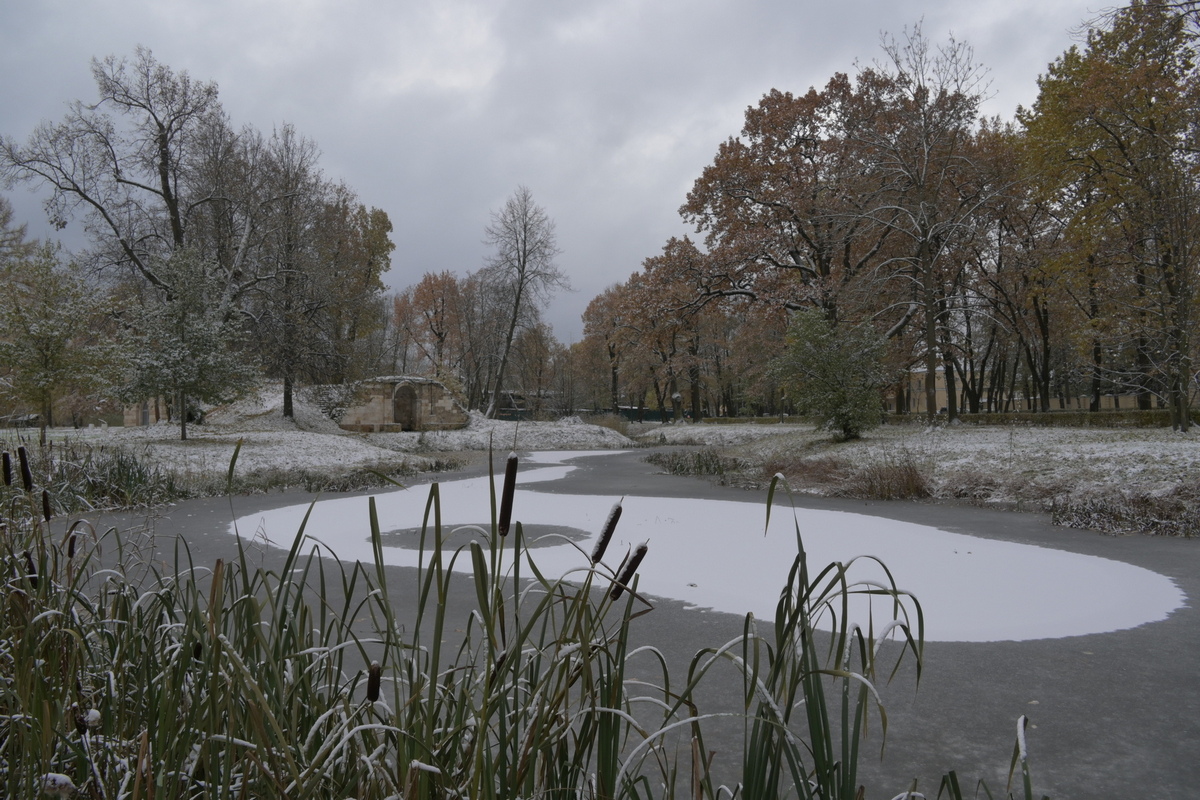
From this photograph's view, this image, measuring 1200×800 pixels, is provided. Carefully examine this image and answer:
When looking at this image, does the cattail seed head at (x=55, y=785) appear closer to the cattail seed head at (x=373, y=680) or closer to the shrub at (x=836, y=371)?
the cattail seed head at (x=373, y=680)

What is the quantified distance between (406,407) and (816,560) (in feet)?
93.5

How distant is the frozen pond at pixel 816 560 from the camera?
4395 millimetres

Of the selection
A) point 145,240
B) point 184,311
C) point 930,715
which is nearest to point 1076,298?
point 930,715

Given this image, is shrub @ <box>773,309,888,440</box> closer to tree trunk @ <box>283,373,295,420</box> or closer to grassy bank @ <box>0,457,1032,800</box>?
grassy bank @ <box>0,457,1032,800</box>

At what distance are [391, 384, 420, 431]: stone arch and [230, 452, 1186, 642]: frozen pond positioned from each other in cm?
2161

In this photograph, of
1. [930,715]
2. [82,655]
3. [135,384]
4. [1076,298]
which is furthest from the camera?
[1076,298]

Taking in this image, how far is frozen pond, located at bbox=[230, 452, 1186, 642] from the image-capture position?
14.4 ft

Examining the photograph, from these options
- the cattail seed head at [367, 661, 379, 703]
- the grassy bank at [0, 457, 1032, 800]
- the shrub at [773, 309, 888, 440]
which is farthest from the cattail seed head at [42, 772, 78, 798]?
the shrub at [773, 309, 888, 440]

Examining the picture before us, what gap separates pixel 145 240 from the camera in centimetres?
2589

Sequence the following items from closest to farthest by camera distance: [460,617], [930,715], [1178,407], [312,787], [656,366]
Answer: [312,787] < [930,715] < [460,617] < [1178,407] < [656,366]

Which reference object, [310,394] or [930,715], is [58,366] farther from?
[930,715]

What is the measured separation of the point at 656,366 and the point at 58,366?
31330mm

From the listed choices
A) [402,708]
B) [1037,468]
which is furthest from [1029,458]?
[402,708]

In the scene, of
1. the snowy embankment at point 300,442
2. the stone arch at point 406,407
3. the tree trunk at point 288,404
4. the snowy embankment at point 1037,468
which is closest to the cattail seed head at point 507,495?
the snowy embankment at point 300,442
